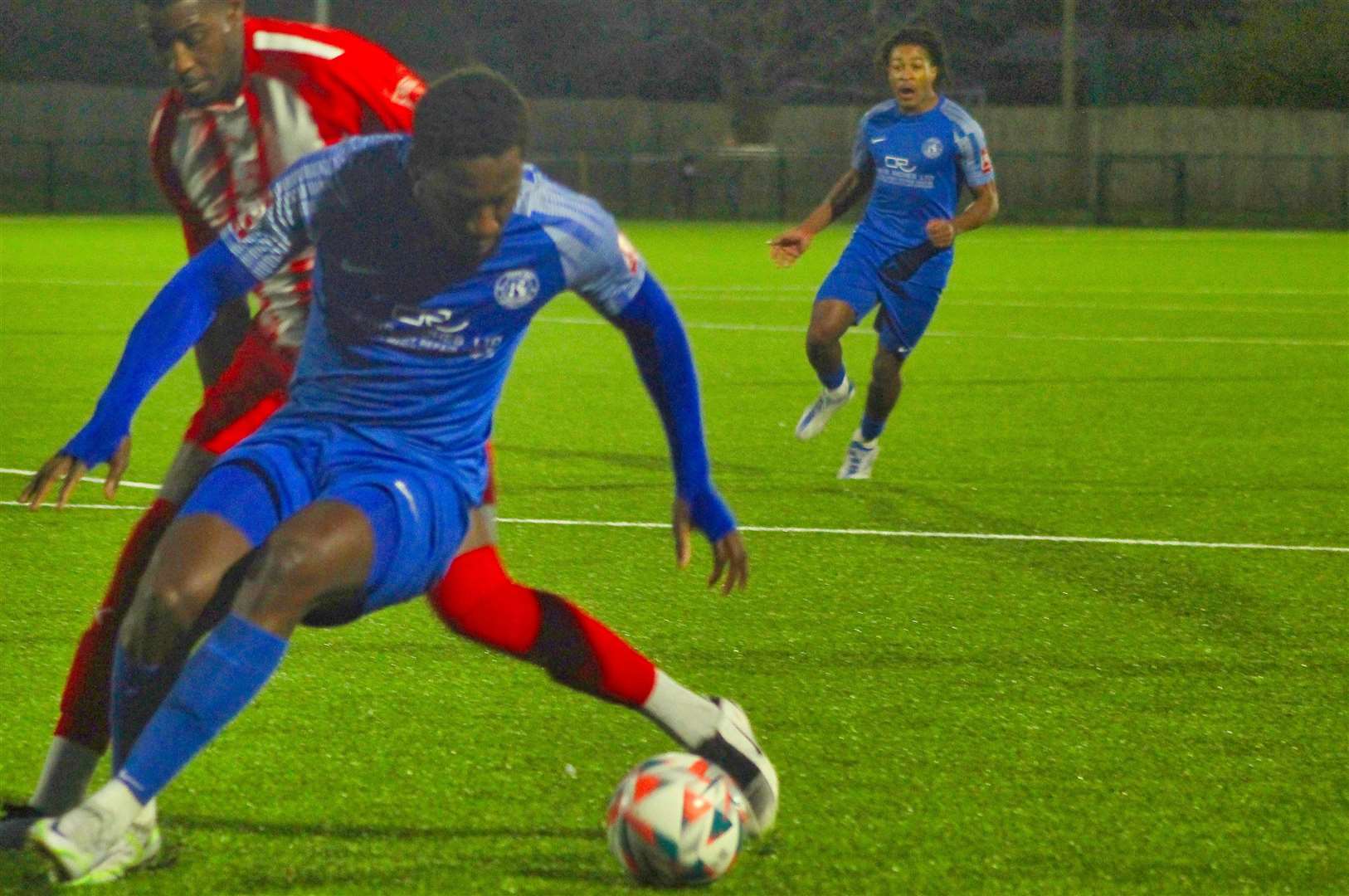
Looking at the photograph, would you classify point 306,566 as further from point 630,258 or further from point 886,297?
point 886,297

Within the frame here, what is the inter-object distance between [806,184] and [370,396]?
4202 centimetres

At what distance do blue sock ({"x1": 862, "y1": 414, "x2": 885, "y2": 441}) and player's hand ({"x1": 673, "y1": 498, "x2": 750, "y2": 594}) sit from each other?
5457mm

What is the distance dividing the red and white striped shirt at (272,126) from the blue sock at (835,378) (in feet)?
18.6

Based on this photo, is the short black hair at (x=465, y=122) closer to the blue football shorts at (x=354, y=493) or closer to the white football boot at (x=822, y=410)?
the blue football shorts at (x=354, y=493)

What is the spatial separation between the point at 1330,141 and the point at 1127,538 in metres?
41.2

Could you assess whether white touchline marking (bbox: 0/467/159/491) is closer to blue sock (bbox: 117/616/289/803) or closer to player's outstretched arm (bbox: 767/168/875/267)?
player's outstretched arm (bbox: 767/168/875/267)

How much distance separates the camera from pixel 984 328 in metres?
18.1

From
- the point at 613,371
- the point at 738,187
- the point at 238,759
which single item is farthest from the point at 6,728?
the point at 738,187

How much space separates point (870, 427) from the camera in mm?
9805

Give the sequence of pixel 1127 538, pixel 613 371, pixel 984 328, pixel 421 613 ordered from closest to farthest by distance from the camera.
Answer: pixel 421 613 < pixel 1127 538 < pixel 613 371 < pixel 984 328

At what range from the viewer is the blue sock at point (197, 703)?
3713mm

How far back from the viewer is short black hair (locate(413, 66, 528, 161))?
387cm

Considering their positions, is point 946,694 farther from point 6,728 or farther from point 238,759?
point 6,728

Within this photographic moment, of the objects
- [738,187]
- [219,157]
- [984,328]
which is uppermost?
[219,157]
